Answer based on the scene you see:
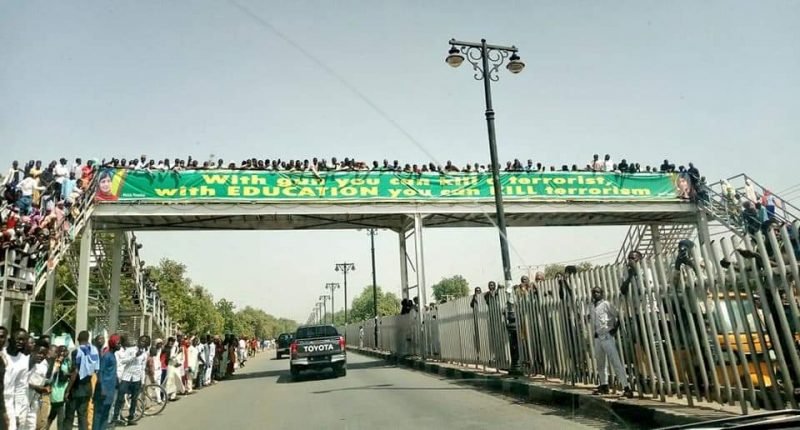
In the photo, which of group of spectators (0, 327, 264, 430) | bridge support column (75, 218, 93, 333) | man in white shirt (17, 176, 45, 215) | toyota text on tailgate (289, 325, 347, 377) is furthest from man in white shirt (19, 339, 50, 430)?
bridge support column (75, 218, 93, 333)

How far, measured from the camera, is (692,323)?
728 centimetres

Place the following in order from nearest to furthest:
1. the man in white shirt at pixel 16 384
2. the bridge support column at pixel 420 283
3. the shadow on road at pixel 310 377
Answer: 1. the man in white shirt at pixel 16 384
2. the shadow on road at pixel 310 377
3. the bridge support column at pixel 420 283

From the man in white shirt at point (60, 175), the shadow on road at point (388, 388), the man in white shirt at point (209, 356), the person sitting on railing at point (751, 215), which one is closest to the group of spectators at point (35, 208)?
the man in white shirt at point (60, 175)

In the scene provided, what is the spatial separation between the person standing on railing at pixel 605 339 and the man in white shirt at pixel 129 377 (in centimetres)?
863

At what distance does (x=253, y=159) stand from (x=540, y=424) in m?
16.6

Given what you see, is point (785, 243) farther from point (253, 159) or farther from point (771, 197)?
point (253, 159)

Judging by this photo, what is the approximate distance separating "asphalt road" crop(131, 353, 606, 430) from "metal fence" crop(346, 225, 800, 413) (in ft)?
4.63

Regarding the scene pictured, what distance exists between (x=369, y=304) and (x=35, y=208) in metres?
112

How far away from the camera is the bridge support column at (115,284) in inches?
824

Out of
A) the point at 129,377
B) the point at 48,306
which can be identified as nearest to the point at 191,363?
the point at 48,306

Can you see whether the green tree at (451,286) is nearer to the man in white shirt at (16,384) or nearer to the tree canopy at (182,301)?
the tree canopy at (182,301)

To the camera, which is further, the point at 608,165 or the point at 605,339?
the point at 608,165

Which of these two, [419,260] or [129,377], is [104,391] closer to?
[129,377]

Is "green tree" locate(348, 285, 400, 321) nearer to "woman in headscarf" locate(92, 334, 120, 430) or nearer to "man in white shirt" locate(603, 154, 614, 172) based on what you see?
"man in white shirt" locate(603, 154, 614, 172)
